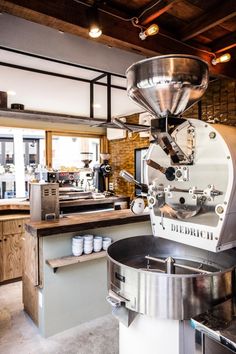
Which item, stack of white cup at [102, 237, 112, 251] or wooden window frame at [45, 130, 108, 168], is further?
wooden window frame at [45, 130, 108, 168]

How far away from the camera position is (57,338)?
255 centimetres

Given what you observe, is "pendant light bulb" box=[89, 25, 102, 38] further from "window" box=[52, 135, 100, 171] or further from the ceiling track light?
"window" box=[52, 135, 100, 171]

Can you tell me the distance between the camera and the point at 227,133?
1.32m

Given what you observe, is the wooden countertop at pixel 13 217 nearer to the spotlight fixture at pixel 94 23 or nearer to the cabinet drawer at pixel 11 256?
the cabinet drawer at pixel 11 256

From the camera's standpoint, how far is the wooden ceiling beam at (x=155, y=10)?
83.7 inches

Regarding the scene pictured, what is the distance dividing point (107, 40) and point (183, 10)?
721mm

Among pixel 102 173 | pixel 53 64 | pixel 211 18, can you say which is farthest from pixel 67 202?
pixel 211 18

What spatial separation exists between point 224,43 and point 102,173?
414cm

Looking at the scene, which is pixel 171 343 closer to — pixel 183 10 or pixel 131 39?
pixel 131 39

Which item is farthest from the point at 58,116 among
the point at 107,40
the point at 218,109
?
the point at 218,109

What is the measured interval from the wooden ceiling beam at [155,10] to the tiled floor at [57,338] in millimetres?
2899

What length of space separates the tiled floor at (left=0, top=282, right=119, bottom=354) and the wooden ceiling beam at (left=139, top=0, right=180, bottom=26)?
2899 mm

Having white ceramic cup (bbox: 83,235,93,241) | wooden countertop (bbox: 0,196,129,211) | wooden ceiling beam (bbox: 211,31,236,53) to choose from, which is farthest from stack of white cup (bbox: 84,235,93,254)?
wooden ceiling beam (bbox: 211,31,236,53)

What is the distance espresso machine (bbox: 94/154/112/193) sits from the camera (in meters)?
6.49
